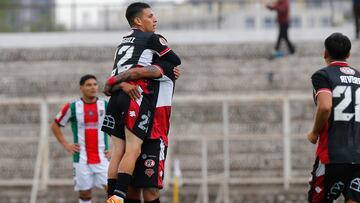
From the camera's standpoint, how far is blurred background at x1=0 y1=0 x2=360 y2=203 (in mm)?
17578

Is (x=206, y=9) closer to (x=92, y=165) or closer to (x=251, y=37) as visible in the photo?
(x=251, y=37)

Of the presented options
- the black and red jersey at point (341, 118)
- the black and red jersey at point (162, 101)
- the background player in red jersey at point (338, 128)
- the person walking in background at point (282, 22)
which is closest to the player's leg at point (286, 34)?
the person walking in background at point (282, 22)

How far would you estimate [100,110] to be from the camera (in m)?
13.8

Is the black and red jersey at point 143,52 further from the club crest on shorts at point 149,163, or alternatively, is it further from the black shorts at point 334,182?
the black shorts at point 334,182

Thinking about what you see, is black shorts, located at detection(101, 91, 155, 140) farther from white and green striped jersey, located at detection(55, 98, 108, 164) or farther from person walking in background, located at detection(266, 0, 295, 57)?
person walking in background, located at detection(266, 0, 295, 57)

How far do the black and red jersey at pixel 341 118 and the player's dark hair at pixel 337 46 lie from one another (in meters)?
0.15

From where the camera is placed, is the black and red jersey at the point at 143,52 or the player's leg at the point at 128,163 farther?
the black and red jersey at the point at 143,52

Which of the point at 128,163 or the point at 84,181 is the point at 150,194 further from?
the point at 84,181

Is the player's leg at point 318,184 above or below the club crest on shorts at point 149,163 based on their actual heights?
below

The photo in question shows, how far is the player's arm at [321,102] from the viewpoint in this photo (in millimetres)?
8625

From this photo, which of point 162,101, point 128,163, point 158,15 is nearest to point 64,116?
point 162,101

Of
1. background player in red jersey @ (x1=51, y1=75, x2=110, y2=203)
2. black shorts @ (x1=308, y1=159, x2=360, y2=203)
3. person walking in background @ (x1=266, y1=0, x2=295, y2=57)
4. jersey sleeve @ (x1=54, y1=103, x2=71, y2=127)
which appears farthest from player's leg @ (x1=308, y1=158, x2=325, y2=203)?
person walking in background @ (x1=266, y1=0, x2=295, y2=57)

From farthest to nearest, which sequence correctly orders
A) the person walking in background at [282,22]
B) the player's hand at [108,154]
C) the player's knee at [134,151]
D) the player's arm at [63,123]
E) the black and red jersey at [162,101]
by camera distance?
1. the person walking in background at [282,22]
2. the player's arm at [63,123]
3. the player's hand at [108,154]
4. the black and red jersey at [162,101]
5. the player's knee at [134,151]

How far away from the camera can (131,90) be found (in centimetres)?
921
